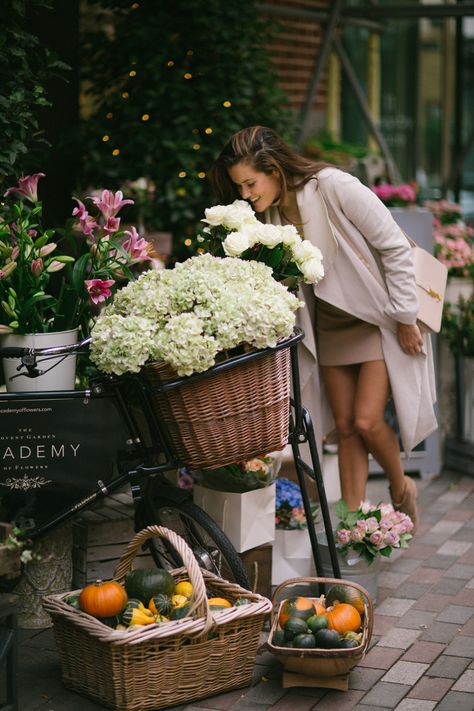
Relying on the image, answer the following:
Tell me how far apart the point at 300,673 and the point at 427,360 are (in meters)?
1.52

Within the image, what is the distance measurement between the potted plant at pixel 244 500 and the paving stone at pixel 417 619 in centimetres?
61

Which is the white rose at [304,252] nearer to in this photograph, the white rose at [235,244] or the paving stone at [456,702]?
Result: the white rose at [235,244]

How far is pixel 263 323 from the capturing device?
11.3ft

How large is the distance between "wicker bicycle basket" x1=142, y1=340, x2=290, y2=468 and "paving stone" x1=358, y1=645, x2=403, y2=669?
2.85ft

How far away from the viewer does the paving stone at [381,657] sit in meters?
3.86

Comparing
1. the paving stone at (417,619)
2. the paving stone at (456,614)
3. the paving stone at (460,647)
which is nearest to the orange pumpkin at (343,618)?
the paving stone at (460,647)

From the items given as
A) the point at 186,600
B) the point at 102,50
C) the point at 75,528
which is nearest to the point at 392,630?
the point at 186,600

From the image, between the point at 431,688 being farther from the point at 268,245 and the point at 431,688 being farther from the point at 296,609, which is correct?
the point at 268,245

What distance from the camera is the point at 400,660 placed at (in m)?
3.90

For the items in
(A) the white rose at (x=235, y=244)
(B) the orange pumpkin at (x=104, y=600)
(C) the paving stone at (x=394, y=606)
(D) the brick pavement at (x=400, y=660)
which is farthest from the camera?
(C) the paving stone at (x=394, y=606)

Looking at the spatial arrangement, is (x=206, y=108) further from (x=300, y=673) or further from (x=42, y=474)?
(x=300, y=673)

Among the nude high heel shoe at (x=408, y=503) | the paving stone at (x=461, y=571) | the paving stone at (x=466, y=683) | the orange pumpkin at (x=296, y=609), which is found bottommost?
the paving stone at (x=461, y=571)

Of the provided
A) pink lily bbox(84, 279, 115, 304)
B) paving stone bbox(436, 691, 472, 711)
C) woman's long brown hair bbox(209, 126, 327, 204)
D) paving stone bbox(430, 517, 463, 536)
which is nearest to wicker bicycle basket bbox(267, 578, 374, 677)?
paving stone bbox(436, 691, 472, 711)

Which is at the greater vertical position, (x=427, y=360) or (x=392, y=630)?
(x=427, y=360)
